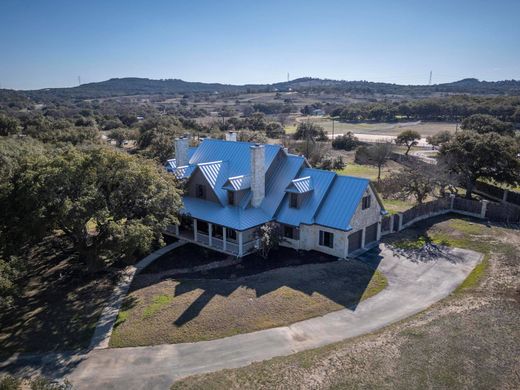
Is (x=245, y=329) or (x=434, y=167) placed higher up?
(x=434, y=167)

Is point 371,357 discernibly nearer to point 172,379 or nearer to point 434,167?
point 172,379

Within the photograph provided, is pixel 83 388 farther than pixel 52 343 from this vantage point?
No

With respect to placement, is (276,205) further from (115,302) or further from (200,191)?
(115,302)

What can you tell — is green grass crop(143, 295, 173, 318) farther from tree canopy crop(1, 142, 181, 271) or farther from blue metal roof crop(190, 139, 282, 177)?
blue metal roof crop(190, 139, 282, 177)

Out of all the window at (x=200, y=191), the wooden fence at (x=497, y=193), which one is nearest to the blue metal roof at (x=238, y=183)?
the window at (x=200, y=191)

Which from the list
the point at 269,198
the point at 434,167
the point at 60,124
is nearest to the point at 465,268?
the point at 269,198

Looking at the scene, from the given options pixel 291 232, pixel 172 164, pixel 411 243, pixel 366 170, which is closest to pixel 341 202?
pixel 291 232
